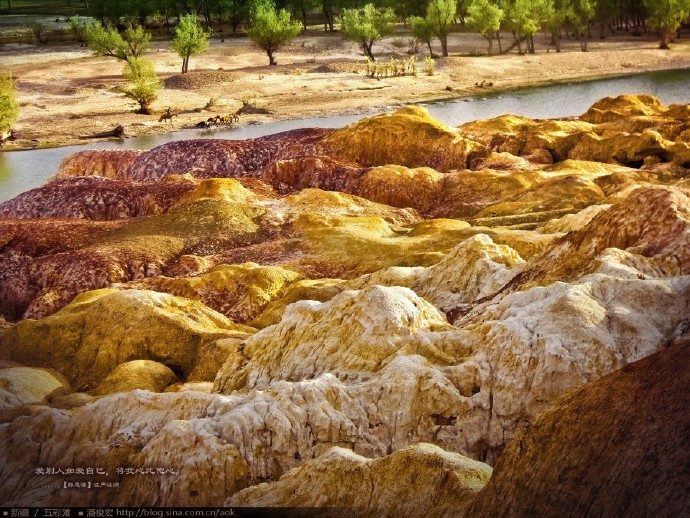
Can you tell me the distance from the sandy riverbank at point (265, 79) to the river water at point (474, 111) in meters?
2.35

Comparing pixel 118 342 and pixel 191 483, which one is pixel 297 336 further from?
pixel 118 342

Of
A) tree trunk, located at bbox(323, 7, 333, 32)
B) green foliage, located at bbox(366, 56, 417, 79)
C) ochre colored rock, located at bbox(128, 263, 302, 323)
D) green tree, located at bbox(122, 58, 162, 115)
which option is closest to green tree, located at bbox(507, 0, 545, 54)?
green foliage, located at bbox(366, 56, 417, 79)

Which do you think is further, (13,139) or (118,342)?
(13,139)

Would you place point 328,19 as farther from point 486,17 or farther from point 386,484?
point 386,484

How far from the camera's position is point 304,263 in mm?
25141

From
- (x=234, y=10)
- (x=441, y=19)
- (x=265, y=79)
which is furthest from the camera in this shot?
(x=234, y=10)

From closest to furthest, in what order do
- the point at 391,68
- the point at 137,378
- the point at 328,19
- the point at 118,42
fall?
1. the point at 137,378
2. the point at 118,42
3. the point at 391,68
4. the point at 328,19

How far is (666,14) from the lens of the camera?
306ft

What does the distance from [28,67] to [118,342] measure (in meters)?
67.1

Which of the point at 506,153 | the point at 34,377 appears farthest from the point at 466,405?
the point at 506,153

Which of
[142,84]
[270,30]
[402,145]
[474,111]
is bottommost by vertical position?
[474,111]

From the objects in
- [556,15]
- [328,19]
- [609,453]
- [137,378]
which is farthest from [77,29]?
[609,453]

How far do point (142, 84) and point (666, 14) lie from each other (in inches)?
2216

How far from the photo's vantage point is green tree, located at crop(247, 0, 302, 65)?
275 feet
